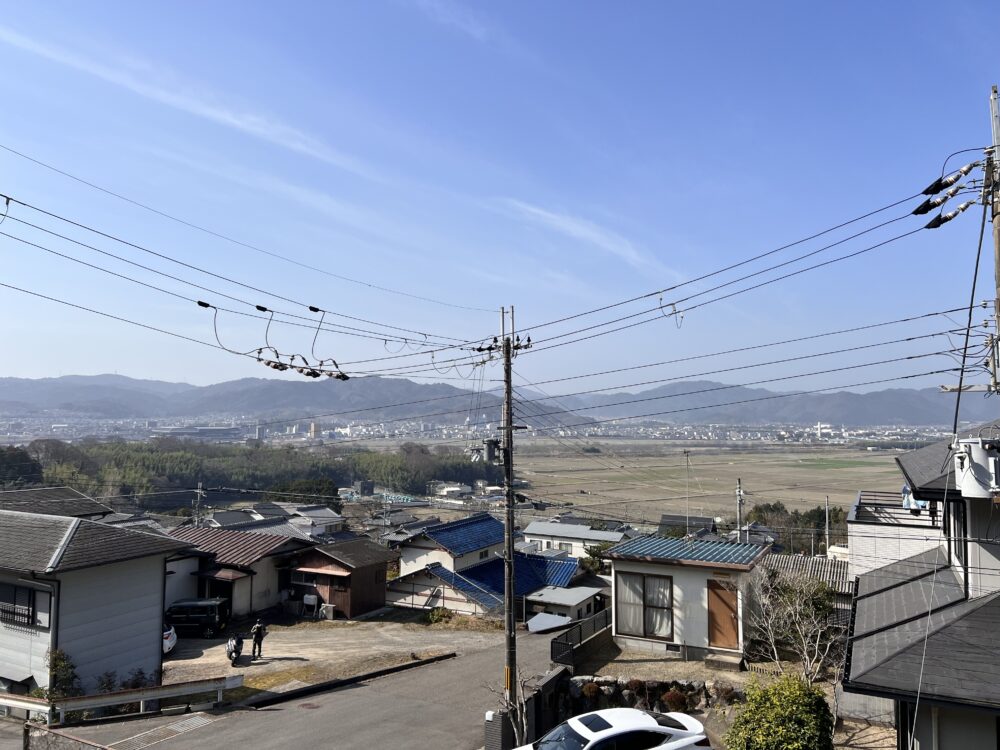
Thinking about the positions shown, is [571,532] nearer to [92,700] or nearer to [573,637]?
[573,637]

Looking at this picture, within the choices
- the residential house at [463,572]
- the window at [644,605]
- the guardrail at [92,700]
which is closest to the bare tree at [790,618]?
the window at [644,605]

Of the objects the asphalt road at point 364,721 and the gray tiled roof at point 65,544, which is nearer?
the asphalt road at point 364,721

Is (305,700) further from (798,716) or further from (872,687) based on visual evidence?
(872,687)

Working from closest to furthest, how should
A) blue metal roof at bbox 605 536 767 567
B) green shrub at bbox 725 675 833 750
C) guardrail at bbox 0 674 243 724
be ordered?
green shrub at bbox 725 675 833 750, guardrail at bbox 0 674 243 724, blue metal roof at bbox 605 536 767 567

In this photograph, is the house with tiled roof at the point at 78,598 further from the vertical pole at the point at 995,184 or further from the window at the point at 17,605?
the vertical pole at the point at 995,184

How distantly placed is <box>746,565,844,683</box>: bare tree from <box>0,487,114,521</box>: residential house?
816 inches

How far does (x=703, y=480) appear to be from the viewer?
110625 millimetres

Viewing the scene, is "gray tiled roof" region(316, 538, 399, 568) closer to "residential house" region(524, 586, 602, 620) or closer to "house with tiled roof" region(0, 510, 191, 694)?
"residential house" region(524, 586, 602, 620)

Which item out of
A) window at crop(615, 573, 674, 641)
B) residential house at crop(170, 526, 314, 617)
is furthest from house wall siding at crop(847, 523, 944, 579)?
residential house at crop(170, 526, 314, 617)

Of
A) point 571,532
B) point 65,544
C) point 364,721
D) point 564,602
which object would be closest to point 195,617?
point 65,544

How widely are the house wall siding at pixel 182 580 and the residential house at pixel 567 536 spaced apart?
104 feet

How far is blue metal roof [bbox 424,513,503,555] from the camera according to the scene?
31562 mm

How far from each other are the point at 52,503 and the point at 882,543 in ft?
91.8

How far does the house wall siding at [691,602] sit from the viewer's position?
18094 millimetres
